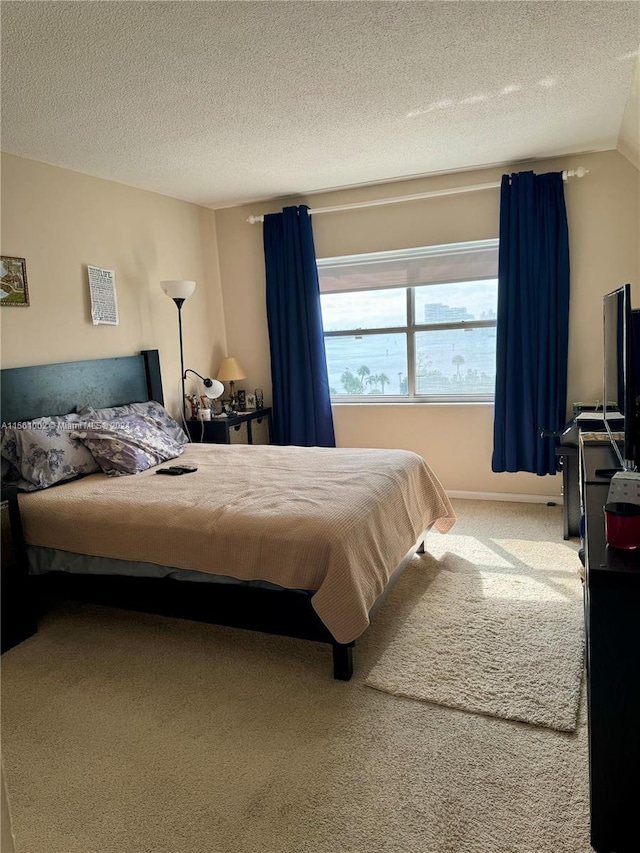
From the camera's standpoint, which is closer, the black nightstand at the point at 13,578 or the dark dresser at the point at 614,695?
the dark dresser at the point at 614,695

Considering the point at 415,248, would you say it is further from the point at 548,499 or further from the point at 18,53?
the point at 18,53

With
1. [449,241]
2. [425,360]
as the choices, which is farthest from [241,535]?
[449,241]

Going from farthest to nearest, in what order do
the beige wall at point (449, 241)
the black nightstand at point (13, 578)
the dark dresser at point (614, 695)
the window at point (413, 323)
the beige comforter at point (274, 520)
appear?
1. the window at point (413, 323)
2. the beige wall at point (449, 241)
3. the black nightstand at point (13, 578)
4. the beige comforter at point (274, 520)
5. the dark dresser at point (614, 695)

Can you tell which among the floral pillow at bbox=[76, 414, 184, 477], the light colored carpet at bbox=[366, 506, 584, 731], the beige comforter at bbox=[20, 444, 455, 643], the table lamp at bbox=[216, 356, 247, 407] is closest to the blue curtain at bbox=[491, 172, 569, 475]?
the light colored carpet at bbox=[366, 506, 584, 731]

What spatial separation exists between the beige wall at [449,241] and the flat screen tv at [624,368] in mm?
1743

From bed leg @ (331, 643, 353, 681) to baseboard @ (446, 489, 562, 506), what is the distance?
2518 millimetres

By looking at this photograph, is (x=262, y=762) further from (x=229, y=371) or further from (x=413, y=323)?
(x=413, y=323)

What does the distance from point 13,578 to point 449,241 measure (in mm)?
3568

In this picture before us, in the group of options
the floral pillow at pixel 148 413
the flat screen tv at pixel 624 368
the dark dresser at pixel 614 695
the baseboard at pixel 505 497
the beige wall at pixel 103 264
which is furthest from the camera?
the baseboard at pixel 505 497

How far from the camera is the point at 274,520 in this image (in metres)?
2.40

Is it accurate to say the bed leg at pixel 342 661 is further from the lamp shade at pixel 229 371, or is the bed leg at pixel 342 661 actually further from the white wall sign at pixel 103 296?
the lamp shade at pixel 229 371

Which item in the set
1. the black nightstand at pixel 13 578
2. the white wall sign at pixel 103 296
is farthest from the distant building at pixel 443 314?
the black nightstand at pixel 13 578

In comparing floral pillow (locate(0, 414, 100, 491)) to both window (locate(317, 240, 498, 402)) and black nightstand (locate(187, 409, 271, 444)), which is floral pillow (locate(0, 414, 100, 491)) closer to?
black nightstand (locate(187, 409, 271, 444))

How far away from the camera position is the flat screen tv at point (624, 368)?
1809 millimetres
